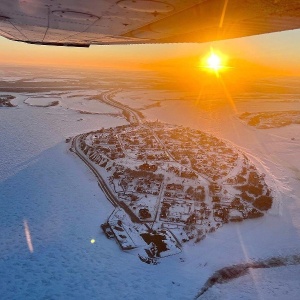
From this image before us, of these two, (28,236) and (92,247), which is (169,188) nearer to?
(92,247)

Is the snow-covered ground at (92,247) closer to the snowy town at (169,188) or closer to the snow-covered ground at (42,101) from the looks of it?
the snowy town at (169,188)

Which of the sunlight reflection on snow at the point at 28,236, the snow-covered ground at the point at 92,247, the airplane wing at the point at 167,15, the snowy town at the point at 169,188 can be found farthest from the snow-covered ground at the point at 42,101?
the airplane wing at the point at 167,15

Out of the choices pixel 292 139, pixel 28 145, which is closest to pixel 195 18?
pixel 28 145

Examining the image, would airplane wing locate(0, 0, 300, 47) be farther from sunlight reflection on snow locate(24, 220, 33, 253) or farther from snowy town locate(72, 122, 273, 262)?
sunlight reflection on snow locate(24, 220, 33, 253)

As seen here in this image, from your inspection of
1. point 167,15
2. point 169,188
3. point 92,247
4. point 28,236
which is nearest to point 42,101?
point 169,188

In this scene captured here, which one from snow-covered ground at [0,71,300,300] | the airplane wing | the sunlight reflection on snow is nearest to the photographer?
the airplane wing

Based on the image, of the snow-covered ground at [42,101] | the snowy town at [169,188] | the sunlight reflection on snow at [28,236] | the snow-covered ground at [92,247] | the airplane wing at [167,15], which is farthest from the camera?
the snow-covered ground at [42,101]

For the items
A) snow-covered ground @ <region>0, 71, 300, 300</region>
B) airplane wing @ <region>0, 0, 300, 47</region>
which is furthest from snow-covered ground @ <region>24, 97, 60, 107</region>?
airplane wing @ <region>0, 0, 300, 47</region>
